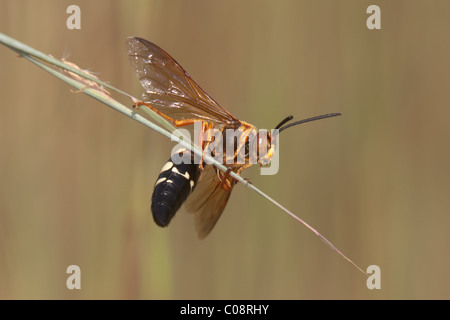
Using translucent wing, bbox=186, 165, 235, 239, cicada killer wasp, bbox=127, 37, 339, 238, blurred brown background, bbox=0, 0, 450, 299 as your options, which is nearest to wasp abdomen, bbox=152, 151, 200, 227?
cicada killer wasp, bbox=127, 37, 339, 238

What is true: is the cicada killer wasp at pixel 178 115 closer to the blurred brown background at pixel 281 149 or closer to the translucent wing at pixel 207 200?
the translucent wing at pixel 207 200

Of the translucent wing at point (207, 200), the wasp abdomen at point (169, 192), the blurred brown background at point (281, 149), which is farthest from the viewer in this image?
the blurred brown background at point (281, 149)

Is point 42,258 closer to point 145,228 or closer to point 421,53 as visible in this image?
point 145,228

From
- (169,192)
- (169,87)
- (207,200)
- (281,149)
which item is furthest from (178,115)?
(281,149)

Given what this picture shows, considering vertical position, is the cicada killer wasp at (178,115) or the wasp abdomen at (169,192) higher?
the cicada killer wasp at (178,115)

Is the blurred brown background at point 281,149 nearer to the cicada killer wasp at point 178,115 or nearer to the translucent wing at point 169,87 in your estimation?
the cicada killer wasp at point 178,115

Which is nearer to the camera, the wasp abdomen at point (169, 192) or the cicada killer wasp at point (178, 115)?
the cicada killer wasp at point (178, 115)

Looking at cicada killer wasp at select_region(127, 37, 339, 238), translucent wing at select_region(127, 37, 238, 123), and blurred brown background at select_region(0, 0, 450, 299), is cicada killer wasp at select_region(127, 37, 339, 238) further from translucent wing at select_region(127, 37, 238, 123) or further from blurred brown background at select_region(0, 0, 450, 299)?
blurred brown background at select_region(0, 0, 450, 299)

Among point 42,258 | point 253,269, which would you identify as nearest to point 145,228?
point 42,258

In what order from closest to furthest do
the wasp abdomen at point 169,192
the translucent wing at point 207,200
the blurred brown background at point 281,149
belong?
the wasp abdomen at point 169,192, the translucent wing at point 207,200, the blurred brown background at point 281,149

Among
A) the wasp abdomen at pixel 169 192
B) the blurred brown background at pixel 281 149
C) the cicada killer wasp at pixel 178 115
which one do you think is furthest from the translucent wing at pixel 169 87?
the blurred brown background at pixel 281 149
